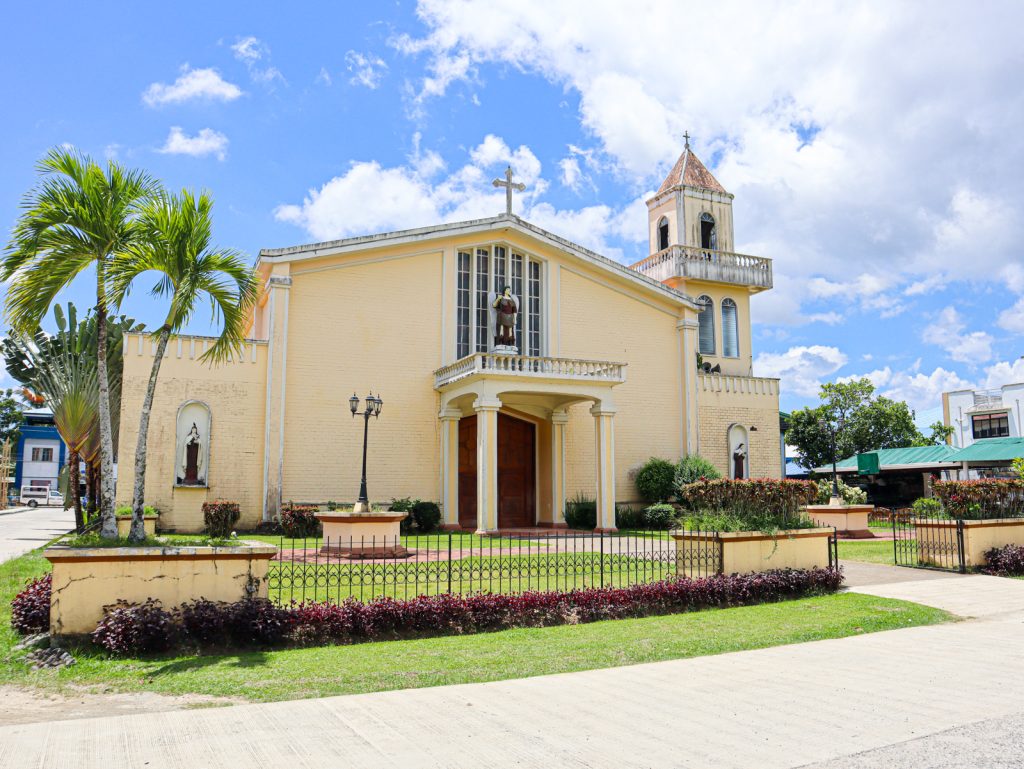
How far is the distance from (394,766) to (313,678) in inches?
108

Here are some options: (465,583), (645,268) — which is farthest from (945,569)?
(645,268)

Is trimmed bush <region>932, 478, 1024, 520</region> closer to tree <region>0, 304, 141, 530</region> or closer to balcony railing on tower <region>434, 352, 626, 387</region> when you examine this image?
balcony railing on tower <region>434, 352, 626, 387</region>

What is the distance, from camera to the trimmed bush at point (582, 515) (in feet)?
86.1

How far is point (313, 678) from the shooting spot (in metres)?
7.71

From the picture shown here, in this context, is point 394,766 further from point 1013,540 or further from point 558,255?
point 558,255

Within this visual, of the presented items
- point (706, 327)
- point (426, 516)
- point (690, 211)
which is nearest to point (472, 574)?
point (426, 516)

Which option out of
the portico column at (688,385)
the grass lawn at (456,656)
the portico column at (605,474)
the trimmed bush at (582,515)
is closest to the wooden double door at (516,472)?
the trimmed bush at (582,515)

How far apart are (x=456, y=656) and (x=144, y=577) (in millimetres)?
3820

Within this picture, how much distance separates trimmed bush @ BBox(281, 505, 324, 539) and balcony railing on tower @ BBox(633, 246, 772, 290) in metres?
17.8

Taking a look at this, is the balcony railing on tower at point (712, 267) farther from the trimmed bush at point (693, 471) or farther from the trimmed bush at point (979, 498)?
the trimmed bush at point (979, 498)

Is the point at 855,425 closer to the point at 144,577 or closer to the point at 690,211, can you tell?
the point at 690,211

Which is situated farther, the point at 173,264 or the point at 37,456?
the point at 37,456

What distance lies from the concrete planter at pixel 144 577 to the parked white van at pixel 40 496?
64.2 metres

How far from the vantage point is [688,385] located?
1204 inches
